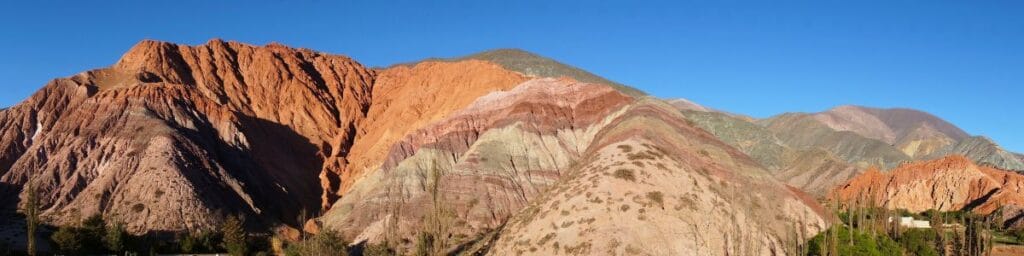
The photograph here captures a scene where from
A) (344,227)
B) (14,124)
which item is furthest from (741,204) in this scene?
(14,124)

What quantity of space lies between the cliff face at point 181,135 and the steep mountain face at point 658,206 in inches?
1477

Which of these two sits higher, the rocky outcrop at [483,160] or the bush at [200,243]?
the rocky outcrop at [483,160]

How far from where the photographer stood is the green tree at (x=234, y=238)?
66269 mm

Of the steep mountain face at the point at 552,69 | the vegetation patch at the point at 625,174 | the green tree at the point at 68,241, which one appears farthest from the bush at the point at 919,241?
the steep mountain face at the point at 552,69

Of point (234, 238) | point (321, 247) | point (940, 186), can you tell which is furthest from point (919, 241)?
point (234, 238)

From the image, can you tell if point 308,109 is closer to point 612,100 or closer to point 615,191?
point 612,100

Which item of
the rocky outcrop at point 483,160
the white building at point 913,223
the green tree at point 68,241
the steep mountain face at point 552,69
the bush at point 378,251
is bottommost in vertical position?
the bush at point 378,251

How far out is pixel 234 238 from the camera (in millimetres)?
68562

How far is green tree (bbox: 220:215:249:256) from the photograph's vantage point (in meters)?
66.3

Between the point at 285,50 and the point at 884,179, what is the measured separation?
9553 centimetres

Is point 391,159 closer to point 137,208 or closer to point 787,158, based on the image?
point 137,208

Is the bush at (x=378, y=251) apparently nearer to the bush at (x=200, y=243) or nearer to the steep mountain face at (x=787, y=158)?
the bush at (x=200, y=243)

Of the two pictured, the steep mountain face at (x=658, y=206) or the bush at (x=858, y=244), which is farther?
the bush at (x=858, y=244)

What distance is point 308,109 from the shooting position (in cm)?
11662
